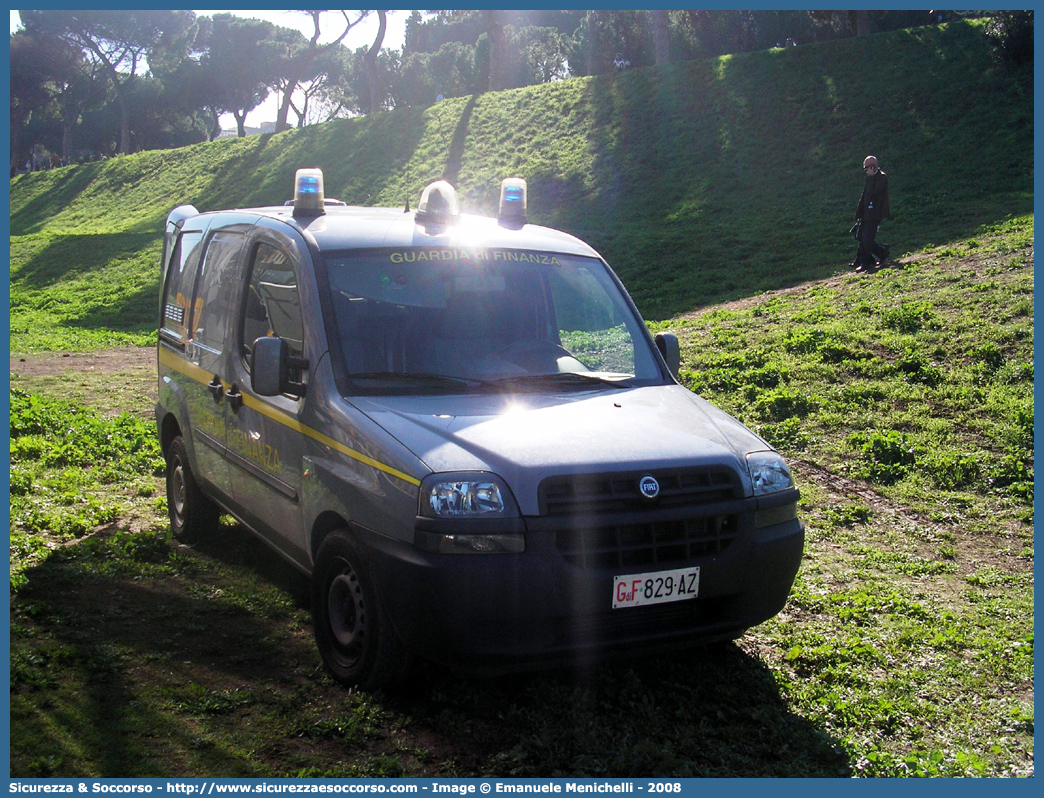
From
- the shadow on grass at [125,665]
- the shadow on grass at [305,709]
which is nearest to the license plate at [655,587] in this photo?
the shadow on grass at [305,709]

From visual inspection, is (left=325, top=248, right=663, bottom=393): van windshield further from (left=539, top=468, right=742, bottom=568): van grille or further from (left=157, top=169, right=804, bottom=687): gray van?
(left=539, top=468, right=742, bottom=568): van grille

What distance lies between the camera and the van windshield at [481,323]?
4488 millimetres

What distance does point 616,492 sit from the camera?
12.2ft

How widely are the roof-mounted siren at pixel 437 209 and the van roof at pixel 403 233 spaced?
0.15 feet

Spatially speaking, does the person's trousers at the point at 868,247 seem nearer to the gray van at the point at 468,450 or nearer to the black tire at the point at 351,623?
the gray van at the point at 468,450

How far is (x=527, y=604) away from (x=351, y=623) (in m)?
0.94

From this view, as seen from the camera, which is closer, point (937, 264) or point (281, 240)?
point (281, 240)

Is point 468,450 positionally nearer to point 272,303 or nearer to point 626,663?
point 626,663

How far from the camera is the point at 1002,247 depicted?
13586mm

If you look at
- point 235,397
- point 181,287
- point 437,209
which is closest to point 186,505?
point 235,397

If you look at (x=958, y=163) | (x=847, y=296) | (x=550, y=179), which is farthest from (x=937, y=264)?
(x=550, y=179)

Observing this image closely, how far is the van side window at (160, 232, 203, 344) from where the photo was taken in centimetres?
620

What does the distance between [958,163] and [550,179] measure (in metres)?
10.5
